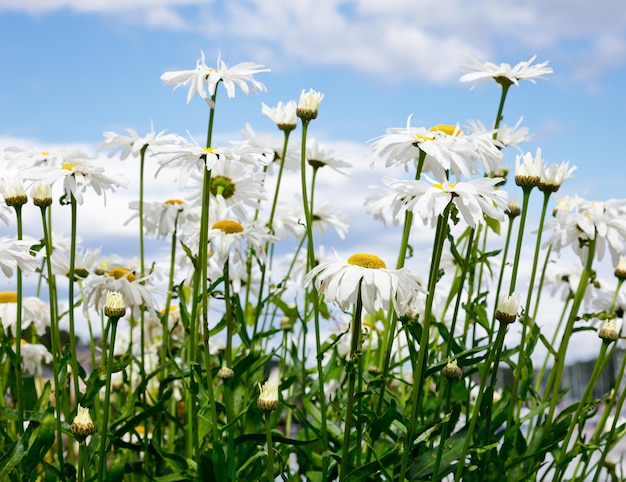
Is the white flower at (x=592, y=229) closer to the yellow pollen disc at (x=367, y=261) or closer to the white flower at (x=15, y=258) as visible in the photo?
the yellow pollen disc at (x=367, y=261)

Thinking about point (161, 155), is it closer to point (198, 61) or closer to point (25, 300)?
point (198, 61)

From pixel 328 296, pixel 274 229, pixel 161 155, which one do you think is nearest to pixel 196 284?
pixel 161 155

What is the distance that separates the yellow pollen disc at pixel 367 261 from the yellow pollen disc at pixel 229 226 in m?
0.65

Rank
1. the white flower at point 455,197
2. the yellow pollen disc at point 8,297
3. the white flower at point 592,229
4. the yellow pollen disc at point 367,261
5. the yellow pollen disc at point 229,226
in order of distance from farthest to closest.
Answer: the yellow pollen disc at point 8,297 → the yellow pollen disc at point 229,226 → the white flower at point 592,229 → the yellow pollen disc at point 367,261 → the white flower at point 455,197

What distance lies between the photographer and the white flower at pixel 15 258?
146 cm

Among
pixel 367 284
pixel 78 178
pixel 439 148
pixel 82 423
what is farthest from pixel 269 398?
pixel 78 178

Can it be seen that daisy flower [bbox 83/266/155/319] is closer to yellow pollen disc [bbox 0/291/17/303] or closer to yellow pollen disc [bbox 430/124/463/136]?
yellow pollen disc [bbox 0/291/17/303]

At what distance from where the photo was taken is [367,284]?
53.5 inches

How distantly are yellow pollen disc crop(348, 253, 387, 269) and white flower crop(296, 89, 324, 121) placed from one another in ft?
1.29

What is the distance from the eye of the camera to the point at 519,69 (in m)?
1.98

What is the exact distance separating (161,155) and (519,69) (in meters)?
0.92

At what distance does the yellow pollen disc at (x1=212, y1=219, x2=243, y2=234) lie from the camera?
204 cm

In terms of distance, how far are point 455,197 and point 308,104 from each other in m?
0.47

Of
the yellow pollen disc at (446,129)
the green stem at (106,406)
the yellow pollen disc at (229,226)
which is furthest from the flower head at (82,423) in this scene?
the yellow pollen disc at (446,129)
